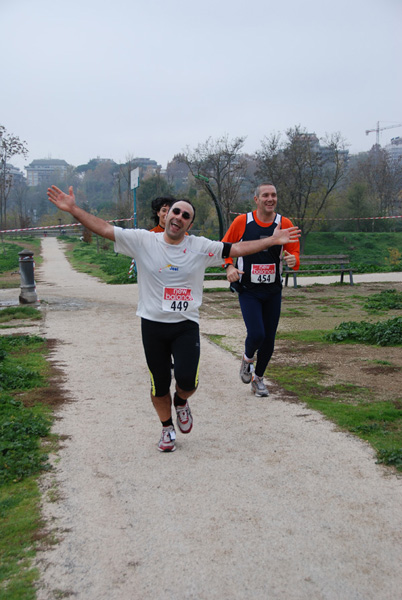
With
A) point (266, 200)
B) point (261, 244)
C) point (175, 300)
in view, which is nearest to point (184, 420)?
point (175, 300)

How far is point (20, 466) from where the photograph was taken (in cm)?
423

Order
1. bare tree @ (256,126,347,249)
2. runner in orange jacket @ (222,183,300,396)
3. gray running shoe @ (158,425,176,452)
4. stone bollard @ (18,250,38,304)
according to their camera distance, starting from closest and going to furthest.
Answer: gray running shoe @ (158,425,176,452) < runner in orange jacket @ (222,183,300,396) < stone bollard @ (18,250,38,304) < bare tree @ (256,126,347,249)

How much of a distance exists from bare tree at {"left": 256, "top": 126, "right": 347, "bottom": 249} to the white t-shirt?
37931mm

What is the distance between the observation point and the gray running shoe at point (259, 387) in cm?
626

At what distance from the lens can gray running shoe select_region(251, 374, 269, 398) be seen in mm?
6258

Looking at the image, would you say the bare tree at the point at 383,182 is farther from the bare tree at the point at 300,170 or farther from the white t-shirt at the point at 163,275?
the white t-shirt at the point at 163,275

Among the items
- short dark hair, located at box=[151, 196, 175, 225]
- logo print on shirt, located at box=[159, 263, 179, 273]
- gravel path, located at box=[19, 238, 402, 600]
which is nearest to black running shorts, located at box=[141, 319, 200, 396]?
logo print on shirt, located at box=[159, 263, 179, 273]

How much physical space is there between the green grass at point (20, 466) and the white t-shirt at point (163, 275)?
4.39ft

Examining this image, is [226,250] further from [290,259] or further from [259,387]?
[259,387]

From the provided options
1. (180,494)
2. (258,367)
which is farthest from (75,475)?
(258,367)

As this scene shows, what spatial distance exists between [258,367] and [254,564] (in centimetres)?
348

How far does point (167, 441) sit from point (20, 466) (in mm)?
1085

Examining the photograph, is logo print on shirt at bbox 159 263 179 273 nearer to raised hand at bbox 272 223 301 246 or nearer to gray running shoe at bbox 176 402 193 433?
raised hand at bbox 272 223 301 246

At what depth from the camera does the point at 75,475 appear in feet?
13.6
